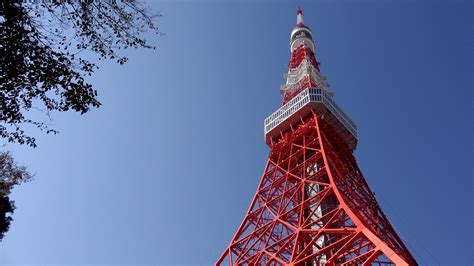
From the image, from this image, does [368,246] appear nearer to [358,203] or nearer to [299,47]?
[358,203]

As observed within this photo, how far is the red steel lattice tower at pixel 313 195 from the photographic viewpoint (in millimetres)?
14773

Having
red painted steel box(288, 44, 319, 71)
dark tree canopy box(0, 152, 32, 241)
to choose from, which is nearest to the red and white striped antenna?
red painted steel box(288, 44, 319, 71)

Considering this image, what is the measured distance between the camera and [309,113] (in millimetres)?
23156

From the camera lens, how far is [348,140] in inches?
932

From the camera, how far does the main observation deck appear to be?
22.9 m

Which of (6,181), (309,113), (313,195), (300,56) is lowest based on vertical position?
(6,181)

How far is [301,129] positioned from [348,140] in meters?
3.04

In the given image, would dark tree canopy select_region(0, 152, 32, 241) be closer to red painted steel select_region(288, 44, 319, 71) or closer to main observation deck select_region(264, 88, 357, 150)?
main observation deck select_region(264, 88, 357, 150)

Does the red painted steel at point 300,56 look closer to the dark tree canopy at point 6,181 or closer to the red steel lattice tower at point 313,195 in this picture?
the red steel lattice tower at point 313,195

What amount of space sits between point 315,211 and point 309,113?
679 centimetres

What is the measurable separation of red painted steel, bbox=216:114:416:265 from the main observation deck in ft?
1.53

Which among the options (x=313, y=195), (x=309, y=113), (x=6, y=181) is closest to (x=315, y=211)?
(x=313, y=195)

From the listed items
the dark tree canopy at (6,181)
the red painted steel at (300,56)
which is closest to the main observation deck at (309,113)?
the red painted steel at (300,56)

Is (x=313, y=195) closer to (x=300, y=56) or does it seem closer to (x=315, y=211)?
(x=315, y=211)
